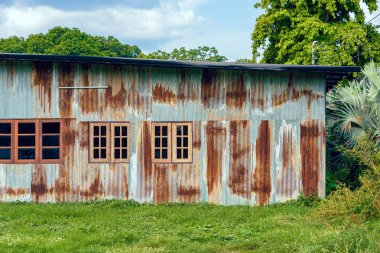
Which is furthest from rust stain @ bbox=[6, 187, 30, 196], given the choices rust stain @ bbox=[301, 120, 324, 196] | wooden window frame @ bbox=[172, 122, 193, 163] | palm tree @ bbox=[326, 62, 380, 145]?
palm tree @ bbox=[326, 62, 380, 145]

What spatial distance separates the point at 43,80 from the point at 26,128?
150cm

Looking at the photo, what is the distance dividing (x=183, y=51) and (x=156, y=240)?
162 ft

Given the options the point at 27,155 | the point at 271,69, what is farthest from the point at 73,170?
the point at 271,69

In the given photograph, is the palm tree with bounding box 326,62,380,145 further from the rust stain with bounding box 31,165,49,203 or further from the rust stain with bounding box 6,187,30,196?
the rust stain with bounding box 6,187,30,196

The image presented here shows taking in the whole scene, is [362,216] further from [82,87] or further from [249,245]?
[82,87]

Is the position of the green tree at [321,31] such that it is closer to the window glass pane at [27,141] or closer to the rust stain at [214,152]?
the rust stain at [214,152]

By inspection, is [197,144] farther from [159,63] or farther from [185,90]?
[159,63]

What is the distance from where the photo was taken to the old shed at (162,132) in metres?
16.1

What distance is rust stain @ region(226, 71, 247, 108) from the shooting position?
1612 cm

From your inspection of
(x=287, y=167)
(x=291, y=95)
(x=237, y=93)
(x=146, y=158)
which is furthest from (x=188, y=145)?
(x=291, y=95)

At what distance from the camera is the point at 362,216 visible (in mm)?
12711

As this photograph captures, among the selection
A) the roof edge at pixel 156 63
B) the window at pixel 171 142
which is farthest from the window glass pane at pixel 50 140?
the window at pixel 171 142

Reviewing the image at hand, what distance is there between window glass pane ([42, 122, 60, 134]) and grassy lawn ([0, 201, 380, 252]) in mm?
2196

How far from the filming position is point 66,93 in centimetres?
1620
